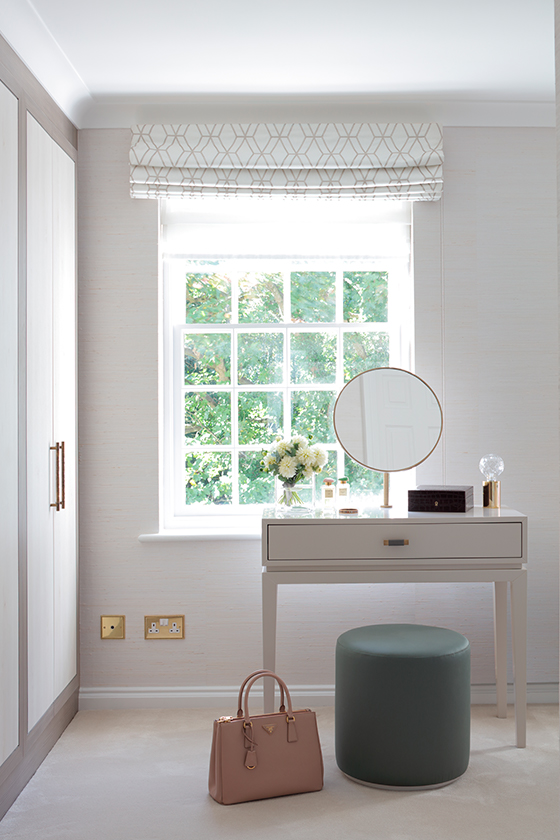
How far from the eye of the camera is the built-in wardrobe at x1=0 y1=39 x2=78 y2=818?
6.88 ft

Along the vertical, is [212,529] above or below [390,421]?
below

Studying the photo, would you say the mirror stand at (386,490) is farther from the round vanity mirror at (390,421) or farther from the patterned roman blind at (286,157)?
the patterned roman blind at (286,157)

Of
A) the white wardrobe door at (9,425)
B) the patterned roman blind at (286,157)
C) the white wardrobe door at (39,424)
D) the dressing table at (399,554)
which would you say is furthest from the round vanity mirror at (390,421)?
the white wardrobe door at (9,425)

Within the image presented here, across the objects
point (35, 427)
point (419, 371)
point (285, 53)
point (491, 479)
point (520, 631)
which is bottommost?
point (520, 631)

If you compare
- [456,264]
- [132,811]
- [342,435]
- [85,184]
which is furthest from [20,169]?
[132,811]

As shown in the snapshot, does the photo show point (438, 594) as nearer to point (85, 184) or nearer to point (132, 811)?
point (132, 811)

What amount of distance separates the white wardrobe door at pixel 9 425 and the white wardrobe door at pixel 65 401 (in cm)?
44

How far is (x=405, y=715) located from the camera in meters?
2.18

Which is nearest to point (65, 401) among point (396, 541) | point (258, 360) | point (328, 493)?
point (258, 360)

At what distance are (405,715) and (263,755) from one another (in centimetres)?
45

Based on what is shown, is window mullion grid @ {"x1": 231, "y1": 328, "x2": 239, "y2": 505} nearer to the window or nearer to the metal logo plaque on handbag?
the window

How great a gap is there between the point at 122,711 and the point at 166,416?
1.25 m

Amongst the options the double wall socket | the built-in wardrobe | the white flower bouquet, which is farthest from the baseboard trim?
the white flower bouquet

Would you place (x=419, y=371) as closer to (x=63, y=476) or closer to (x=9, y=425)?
(x=63, y=476)
